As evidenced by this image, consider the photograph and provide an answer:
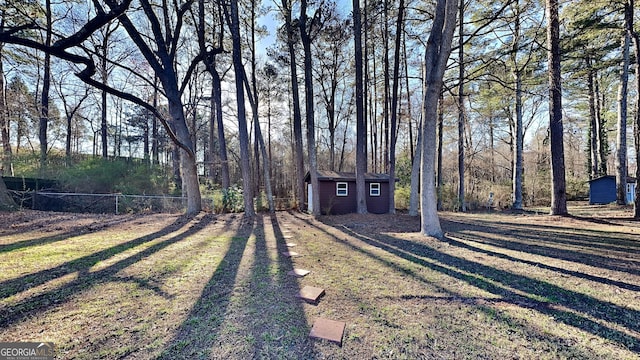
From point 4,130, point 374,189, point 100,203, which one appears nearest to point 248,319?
point 100,203

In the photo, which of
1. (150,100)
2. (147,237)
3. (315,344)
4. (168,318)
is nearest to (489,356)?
(315,344)

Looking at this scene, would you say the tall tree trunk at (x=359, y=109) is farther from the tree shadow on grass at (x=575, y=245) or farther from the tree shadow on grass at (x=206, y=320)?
the tree shadow on grass at (x=206, y=320)

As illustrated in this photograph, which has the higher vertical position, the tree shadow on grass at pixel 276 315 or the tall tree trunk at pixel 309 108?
the tall tree trunk at pixel 309 108

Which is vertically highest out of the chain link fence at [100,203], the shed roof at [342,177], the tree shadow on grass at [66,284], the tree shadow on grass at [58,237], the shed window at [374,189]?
the shed roof at [342,177]

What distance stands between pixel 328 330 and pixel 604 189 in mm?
21599

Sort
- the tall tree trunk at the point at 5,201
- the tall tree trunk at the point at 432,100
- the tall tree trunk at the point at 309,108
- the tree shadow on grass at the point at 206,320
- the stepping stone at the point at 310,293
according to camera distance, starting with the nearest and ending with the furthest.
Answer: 1. the tree shadow on grass at the point at 206,320
2. the stepping stone at the point at 310,293
3. the tall tree trunk at the point at 432,100
4. the tall tree trunk at the point at 5,201
5. the tall tree trunk at the point at 309,108

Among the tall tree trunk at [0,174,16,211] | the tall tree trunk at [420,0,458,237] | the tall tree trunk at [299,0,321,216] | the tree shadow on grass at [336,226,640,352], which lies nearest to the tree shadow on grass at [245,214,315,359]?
the tree shadow on grass at [336,226,640,352]

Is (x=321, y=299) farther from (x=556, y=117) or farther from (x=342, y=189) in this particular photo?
(x=556, y=117)

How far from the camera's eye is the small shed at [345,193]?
37.3ft

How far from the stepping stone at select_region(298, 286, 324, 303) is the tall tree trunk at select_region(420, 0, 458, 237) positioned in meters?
3.41

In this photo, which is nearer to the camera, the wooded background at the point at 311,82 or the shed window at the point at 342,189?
the wooded background at the point at 311,82

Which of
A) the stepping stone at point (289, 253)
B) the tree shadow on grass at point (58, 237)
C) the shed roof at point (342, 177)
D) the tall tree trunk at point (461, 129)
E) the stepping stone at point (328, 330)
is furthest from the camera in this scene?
the shed roof at point (342, 177)

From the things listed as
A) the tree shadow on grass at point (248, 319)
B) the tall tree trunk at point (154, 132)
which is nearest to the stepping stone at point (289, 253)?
the tree shadow on grass at point (248, 319)

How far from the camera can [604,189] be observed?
49.2 ft
